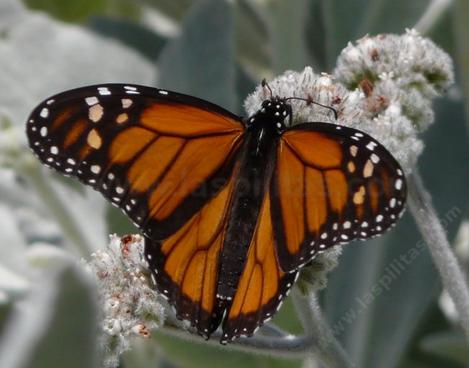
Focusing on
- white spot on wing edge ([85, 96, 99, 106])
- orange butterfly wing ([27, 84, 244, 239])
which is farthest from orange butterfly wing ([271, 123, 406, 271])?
white spot on wing edge ([85, 96, 99, 106])

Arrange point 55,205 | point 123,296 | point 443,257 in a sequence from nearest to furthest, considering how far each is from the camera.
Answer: point 123,296 < point 443,257 < point 55,205

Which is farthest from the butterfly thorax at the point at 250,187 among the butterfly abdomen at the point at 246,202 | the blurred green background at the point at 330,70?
the blurred green background at the point at 330,70

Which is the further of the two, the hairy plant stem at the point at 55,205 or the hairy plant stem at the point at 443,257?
the hairy plant stem at the point at 55,205

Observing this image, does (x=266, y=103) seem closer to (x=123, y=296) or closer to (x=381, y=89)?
(x=381, y=89)

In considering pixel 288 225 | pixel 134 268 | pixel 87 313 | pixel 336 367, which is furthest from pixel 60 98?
pixel 87 313

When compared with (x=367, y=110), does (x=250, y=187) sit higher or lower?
lower

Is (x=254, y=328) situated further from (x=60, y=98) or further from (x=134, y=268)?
(x=60, y=98)

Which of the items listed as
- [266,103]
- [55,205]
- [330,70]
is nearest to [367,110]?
[266,103]

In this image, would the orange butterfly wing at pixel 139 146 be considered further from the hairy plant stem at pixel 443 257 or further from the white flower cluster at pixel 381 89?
the hairy plant stem at pixel 443 257
